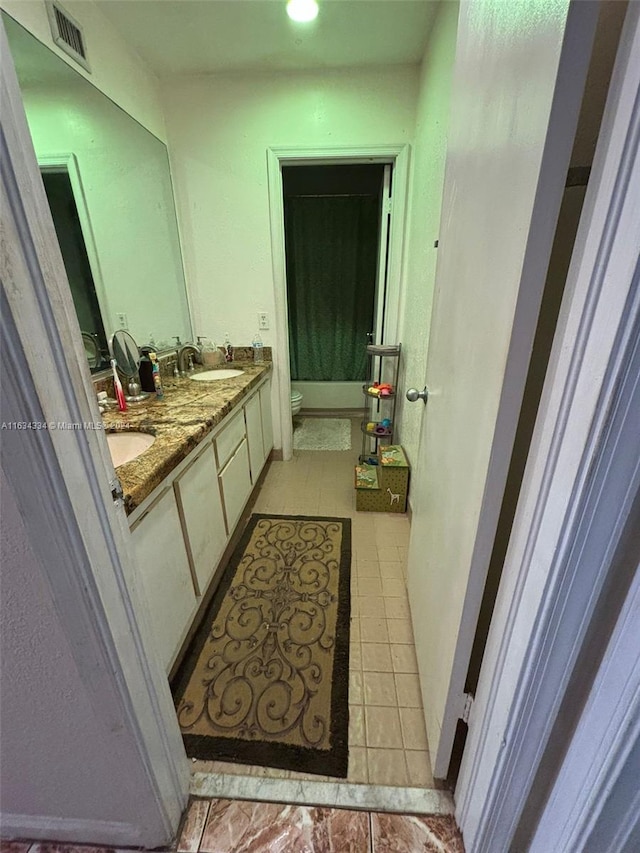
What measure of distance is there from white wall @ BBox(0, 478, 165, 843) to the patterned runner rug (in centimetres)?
28

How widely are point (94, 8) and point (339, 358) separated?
3.14m

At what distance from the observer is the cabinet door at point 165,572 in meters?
0.95

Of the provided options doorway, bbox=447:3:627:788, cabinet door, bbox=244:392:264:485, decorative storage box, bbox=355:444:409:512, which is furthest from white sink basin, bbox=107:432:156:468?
decorative storage box, bbox=355:444:409:512

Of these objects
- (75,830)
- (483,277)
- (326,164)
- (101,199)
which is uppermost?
(326,164)

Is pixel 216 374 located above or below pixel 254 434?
above

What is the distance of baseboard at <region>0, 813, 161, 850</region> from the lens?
802 millimetres

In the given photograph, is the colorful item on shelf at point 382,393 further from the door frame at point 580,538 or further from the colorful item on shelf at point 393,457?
the door frame at point 580,538

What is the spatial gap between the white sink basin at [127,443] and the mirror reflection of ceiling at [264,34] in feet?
6.64

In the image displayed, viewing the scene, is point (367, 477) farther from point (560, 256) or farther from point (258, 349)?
point (560, 256)

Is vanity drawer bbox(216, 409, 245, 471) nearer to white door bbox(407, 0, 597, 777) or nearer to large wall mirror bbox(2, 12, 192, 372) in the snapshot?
large wall mirror bbox(2, 12, 192, 372)

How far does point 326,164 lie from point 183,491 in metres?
2.45

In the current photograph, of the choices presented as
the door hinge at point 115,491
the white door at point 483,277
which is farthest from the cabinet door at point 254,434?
the door hinge at point 115,491

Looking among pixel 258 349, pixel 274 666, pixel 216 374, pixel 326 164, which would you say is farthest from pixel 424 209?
A: pixel 274 666

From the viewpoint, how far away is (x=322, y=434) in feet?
11.5
